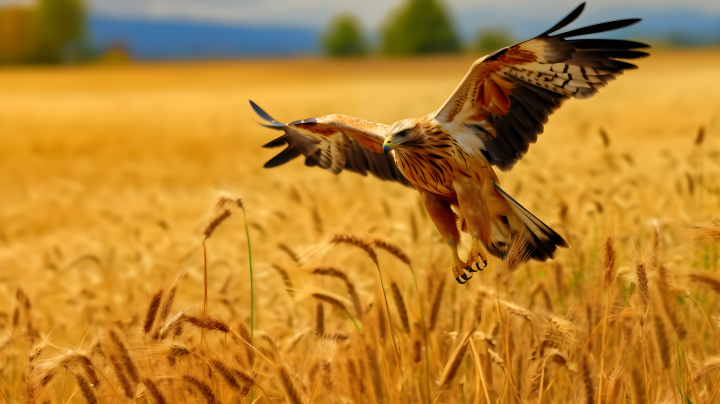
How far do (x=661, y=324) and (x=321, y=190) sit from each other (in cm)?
593

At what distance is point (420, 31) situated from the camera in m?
79.6

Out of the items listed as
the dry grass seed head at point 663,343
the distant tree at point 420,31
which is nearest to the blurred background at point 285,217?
the dry grass seed head at point 663,343

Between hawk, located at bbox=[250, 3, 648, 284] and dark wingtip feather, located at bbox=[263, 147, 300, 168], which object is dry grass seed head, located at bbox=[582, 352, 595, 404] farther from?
dark wingtip feather, located at bbox=[263, 147, 300, 168]

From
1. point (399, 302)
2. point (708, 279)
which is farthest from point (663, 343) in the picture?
point (399, 302)

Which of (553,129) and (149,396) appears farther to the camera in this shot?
(553,129)

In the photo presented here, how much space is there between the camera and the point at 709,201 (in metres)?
5.25

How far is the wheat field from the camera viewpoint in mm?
2184

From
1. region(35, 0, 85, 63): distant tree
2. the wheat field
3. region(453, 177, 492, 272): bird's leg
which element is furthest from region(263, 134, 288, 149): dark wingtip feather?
region(35, 0, 85, 63): distant tree

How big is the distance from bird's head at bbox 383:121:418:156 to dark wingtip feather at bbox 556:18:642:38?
0.50m

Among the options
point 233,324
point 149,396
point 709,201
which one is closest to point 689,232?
point 233,324

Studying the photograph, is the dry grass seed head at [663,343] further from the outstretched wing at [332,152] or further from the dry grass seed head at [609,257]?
the outstretched wing at [332,152]

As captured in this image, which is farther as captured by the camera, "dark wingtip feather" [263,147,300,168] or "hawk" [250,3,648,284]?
"dark wingtip feather" [263,147,300,168]

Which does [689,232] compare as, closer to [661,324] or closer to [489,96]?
[661,324]

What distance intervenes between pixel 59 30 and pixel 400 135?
9477cm
